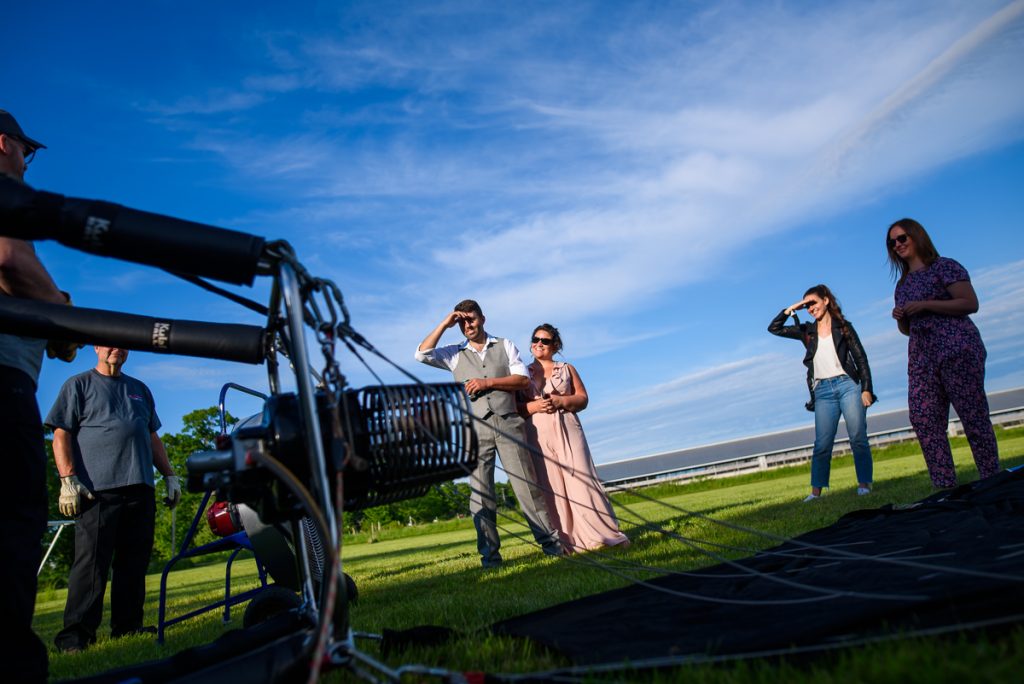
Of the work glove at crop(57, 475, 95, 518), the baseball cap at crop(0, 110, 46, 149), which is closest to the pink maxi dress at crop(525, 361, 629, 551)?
the work glove at crop(57, 475, 95, 518)

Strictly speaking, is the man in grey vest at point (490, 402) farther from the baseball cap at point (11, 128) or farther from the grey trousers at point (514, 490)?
the baseball cap at point (11, 128)

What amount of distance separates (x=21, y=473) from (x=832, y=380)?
7.41m

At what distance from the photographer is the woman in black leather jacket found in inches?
296

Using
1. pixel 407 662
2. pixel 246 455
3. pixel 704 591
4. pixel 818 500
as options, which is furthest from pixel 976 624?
pixel 818 500

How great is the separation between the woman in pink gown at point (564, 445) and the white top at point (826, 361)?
2957mm

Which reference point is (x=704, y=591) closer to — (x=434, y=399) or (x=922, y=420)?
(x=434, y=399)

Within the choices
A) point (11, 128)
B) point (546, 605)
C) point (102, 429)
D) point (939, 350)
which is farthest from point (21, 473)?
point (939, 350)

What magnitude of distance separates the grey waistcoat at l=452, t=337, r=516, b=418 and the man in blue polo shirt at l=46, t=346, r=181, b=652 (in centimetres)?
265

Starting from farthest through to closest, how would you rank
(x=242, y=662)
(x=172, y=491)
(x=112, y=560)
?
(x=172, y=491) → (x=112, y=560) → (x=242, y=662)

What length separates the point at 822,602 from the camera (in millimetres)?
2008

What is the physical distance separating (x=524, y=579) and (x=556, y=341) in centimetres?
283

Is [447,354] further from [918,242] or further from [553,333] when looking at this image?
[918,242]

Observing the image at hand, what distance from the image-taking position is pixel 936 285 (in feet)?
17.4

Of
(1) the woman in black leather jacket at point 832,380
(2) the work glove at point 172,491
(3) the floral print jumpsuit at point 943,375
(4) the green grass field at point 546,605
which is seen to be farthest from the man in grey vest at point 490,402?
(1) the woman in black leather jacket at point 832,380
